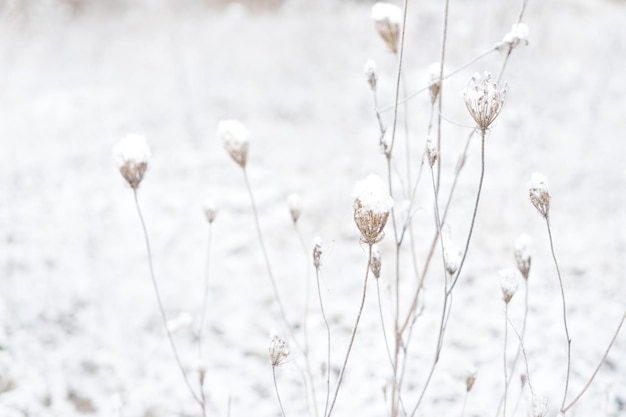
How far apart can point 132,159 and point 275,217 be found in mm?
2146

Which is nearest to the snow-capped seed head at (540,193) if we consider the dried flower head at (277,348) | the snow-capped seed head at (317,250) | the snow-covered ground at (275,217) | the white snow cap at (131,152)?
the snow-capped seed head at (317,250)

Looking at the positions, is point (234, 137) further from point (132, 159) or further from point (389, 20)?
point (389, 20)

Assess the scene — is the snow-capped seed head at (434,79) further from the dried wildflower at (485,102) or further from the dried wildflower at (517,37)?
the dried wildflower at (485,102)

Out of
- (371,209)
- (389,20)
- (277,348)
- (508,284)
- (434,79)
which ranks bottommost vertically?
(277,348)

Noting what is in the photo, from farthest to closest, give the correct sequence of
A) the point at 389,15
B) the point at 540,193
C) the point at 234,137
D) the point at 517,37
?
1. the point at 234,137
2. the point at 389,15
3. the point at 517,37
4. the point at 540,193

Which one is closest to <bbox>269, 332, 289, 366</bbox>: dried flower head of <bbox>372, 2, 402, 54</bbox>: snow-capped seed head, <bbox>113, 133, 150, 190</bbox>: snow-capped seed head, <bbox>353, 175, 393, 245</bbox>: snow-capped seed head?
<bbox>353, 175, 393, 245</bbox>: snow-capped seed head

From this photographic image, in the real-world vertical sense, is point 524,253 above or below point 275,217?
below

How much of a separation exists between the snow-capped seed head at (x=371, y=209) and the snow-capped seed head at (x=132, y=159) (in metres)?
0.61

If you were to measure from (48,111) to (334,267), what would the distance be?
370cm

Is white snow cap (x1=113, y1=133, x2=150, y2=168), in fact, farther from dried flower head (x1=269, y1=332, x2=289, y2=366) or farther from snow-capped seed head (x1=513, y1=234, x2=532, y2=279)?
snow-capped seed head (x1=513, y1=234, x2=532, y2=279)

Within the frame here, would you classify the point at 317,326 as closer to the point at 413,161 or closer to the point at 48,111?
the point at 413,161

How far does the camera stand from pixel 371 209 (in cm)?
97

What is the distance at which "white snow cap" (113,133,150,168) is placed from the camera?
1251 millimetres

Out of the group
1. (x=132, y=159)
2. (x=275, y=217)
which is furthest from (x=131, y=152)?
(x=275, y=217)
